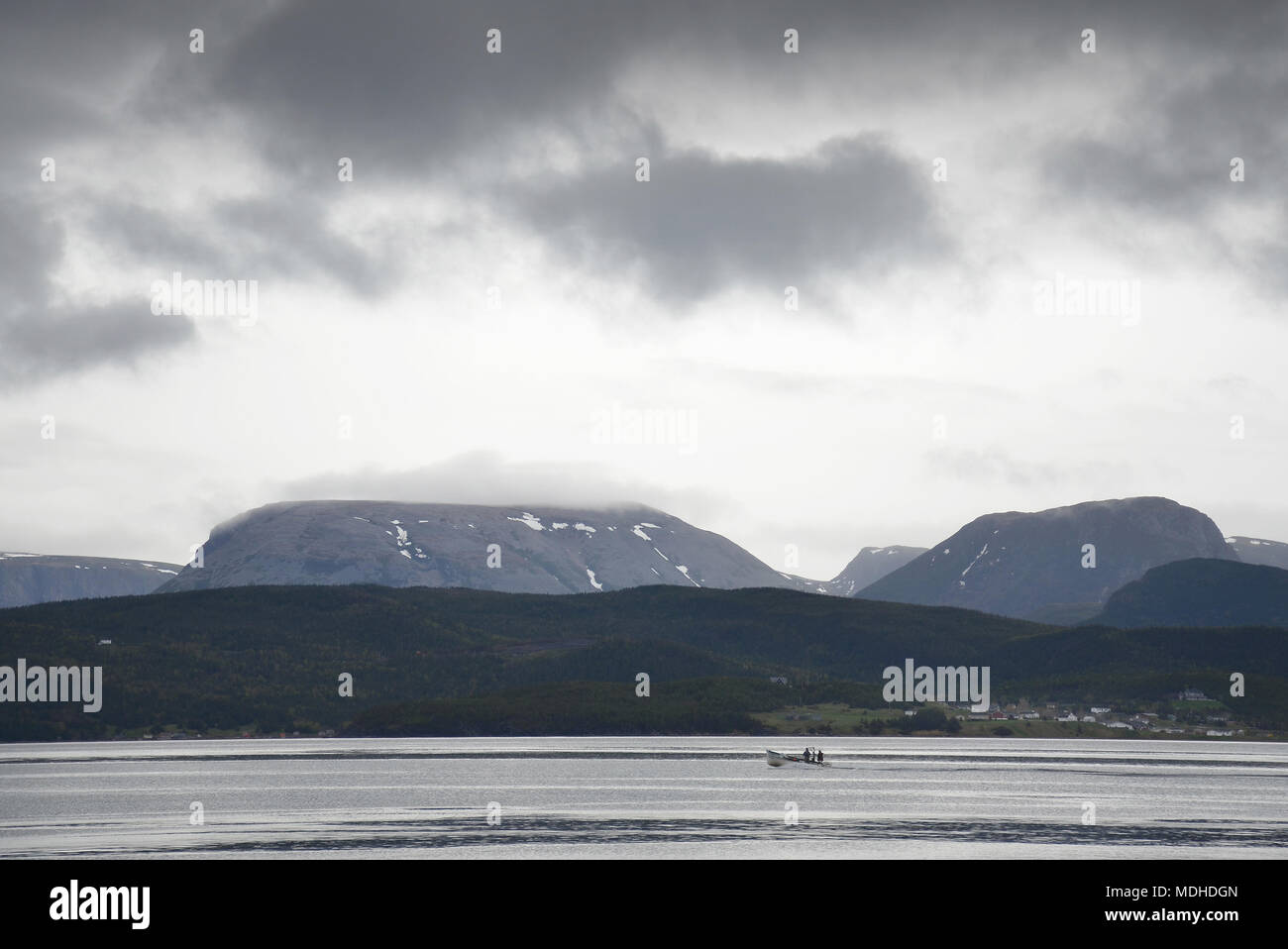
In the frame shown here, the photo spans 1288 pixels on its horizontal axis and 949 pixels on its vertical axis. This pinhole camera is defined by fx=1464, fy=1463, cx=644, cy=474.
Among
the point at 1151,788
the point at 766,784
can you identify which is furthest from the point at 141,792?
the point at 1151,788

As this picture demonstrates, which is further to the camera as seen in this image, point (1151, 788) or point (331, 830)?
point (1151, 788)
